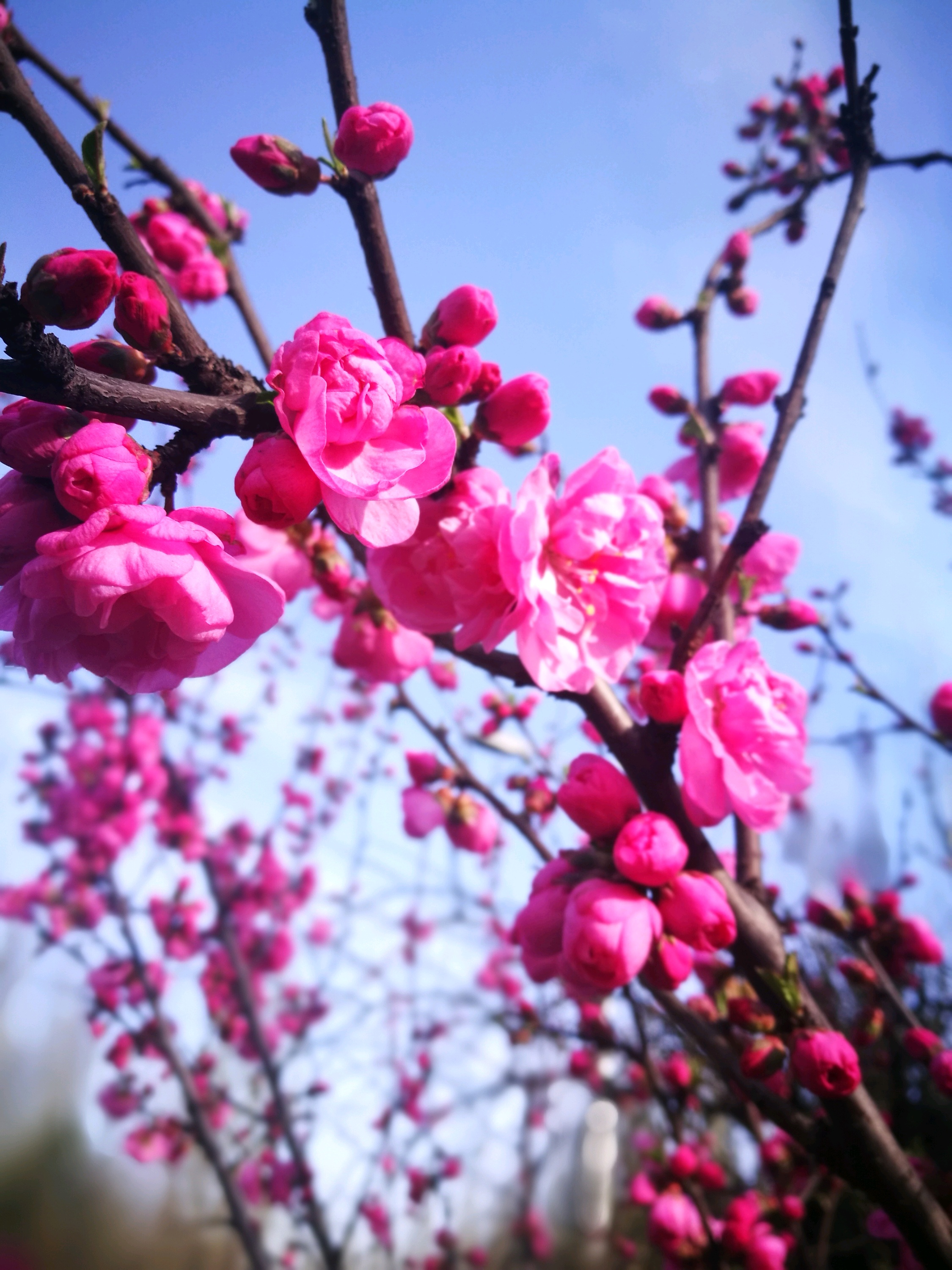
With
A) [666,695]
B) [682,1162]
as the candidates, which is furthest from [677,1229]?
[666,695]

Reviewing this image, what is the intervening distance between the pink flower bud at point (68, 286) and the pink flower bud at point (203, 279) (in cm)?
98

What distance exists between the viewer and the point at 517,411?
893 mm

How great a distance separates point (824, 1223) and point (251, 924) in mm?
3864

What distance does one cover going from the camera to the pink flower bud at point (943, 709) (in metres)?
1.78

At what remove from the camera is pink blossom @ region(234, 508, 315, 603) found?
49.1 inches

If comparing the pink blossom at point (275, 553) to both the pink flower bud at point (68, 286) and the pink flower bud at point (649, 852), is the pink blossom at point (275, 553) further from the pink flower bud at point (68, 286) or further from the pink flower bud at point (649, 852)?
the pink flower bud at point (649, 852)

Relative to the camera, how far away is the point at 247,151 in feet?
3.03

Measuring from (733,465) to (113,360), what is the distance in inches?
52.4

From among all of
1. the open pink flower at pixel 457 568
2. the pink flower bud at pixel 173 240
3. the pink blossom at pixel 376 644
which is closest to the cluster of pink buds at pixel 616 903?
the open pink flower at pixel 457 568

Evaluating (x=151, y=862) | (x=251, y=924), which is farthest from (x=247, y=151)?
(x=251, y=924)

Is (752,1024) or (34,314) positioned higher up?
(34,314)

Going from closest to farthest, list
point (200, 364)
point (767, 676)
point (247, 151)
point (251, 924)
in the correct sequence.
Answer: point (200, 364) → point (247, 151) → point (767, 676) → point (251, 924)

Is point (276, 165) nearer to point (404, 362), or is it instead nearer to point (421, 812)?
point (404, 362)

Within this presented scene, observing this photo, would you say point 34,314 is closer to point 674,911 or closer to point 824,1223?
point 674,911
